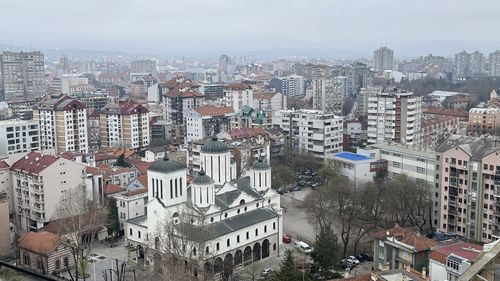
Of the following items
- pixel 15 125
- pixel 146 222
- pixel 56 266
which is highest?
pixel 15 125

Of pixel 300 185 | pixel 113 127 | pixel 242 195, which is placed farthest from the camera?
pixel 113 127

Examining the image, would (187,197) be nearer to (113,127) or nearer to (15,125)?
(15,125)

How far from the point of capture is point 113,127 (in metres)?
46.6

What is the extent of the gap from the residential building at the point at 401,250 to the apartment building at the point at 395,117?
1971cm

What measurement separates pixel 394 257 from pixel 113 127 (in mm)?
31130

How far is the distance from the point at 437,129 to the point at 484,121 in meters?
5.92

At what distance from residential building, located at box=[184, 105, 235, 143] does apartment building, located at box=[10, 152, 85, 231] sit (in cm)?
1871

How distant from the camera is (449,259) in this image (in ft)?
54.2

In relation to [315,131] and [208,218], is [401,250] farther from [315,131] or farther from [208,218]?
[315,131]

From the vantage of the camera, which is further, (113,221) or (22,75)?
(22,75)

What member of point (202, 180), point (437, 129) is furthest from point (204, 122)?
point (202, 180)

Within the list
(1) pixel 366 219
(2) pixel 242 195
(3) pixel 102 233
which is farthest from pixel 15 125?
(1) pixel 366 219

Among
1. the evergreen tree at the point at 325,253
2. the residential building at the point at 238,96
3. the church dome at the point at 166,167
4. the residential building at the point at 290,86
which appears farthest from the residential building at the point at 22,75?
the evergreen tree at the point at 325,253

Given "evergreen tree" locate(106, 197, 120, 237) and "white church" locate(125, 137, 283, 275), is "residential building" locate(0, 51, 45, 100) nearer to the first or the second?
"evergreen tree" locate(106, 197, 120, 237)
